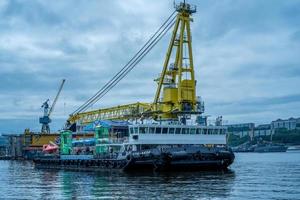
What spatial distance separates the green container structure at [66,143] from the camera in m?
85.6

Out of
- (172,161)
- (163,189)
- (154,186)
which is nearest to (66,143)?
(172,161)

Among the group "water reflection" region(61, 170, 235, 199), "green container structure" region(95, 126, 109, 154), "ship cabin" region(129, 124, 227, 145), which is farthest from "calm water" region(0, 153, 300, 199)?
"green container structure" region(95, 126, 109, 154)

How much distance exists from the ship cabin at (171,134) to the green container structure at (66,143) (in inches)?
832

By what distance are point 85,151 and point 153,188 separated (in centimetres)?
3550

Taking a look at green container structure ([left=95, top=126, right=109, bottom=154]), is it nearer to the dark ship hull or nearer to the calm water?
the dark ship hull

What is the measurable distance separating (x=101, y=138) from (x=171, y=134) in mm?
11537

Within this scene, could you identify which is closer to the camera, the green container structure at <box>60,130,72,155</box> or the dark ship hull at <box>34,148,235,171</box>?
the dark ship hull at <box>34,148,235,171</box>

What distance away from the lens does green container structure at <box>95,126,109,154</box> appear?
240 ft

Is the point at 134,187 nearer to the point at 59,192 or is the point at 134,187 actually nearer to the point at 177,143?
the point at 59,192

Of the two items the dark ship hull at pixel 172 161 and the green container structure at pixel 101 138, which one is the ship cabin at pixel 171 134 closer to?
the dark ship hull at pixel 172 161

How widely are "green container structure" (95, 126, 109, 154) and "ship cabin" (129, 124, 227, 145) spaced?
22.2 feet

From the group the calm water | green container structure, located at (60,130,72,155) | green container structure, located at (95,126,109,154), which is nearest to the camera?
the calm water

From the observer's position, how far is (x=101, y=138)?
74.3m

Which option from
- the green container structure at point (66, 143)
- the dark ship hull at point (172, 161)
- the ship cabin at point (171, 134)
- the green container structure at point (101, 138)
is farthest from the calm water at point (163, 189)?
the green container structure at point (66, 143)
